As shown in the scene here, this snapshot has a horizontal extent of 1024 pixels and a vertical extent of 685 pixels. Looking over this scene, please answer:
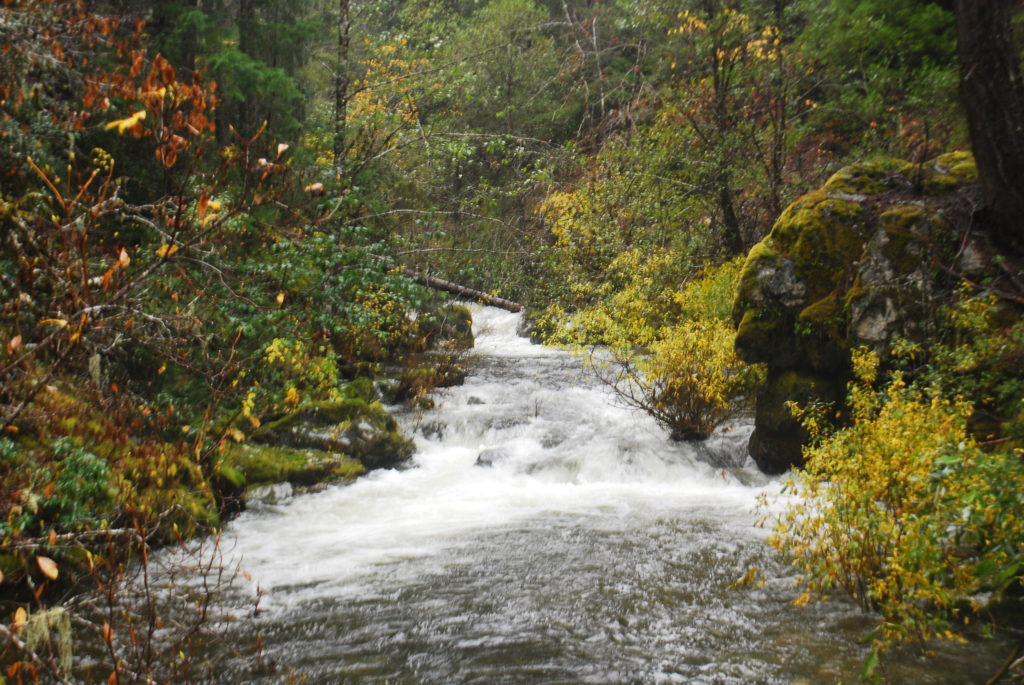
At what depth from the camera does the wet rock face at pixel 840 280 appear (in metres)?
7.88

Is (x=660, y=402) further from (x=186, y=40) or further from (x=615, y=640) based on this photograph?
(x=186, y=40)

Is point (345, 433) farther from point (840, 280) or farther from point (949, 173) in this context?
point (949, 173)

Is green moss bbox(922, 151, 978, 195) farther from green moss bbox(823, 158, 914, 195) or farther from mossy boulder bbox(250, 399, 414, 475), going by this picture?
mossy boulder bbox(250, 399, 414, 475)

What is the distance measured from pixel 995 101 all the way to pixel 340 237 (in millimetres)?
7479

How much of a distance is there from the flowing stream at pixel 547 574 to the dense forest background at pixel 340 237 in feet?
2.02

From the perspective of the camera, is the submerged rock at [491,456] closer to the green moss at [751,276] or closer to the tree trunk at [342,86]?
the green moss at [751,276]

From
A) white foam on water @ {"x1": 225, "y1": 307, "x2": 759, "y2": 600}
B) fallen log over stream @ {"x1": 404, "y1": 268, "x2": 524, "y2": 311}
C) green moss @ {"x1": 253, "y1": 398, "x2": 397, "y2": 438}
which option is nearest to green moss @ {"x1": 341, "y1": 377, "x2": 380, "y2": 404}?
green moss @ {"x1": 253, "y1": 398, "x2": 397, "y2": 438}

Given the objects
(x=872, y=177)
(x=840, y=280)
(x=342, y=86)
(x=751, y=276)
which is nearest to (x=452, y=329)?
(x=342, y=86)

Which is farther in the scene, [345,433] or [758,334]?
[345,433]

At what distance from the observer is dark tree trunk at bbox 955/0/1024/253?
6938 mm

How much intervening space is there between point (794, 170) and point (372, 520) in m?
11.7

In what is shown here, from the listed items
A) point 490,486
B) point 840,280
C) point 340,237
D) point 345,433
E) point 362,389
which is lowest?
point 490,486

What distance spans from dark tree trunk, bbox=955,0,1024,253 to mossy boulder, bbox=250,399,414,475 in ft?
26.8

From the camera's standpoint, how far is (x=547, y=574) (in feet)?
20.8
